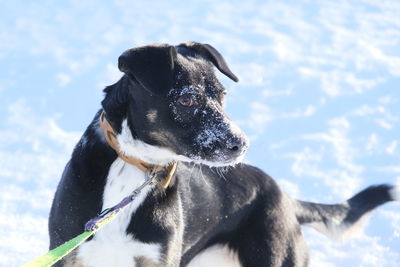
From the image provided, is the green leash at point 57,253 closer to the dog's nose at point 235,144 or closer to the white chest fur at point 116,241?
the white chest fur at point 116,241

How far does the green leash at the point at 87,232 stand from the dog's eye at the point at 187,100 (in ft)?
1.45

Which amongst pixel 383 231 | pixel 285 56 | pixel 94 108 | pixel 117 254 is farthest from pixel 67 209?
pixel 285 56

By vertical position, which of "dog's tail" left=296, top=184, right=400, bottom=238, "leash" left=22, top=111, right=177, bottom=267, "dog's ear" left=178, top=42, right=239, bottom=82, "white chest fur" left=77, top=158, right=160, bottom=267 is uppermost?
"dog's ear" left=178, top=42, right=239, bottom=82

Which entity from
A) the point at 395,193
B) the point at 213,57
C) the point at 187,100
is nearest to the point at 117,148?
the point at 187,100

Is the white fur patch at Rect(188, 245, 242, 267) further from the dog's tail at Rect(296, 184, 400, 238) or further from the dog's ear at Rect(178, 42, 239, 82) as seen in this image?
the dog's ear at Rect(178, 42, 239, 82)

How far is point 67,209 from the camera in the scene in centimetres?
394

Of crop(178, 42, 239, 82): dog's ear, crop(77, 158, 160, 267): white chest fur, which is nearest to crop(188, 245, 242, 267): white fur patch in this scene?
crop(77, 158, 160, 267): white chest fur

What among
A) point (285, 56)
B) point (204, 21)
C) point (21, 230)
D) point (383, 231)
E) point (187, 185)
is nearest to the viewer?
point (187, 185)

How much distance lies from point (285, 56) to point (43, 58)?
11.5 ft

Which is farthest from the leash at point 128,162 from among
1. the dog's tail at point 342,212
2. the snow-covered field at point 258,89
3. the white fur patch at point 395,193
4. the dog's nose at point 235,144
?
the snow-covered field at point 258,89

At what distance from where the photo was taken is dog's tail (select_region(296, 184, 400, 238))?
5.20m

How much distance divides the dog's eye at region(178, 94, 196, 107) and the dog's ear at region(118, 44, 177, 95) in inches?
3.4

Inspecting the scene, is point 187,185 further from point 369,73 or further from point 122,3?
Result: point 122,3

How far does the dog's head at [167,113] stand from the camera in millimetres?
3773
